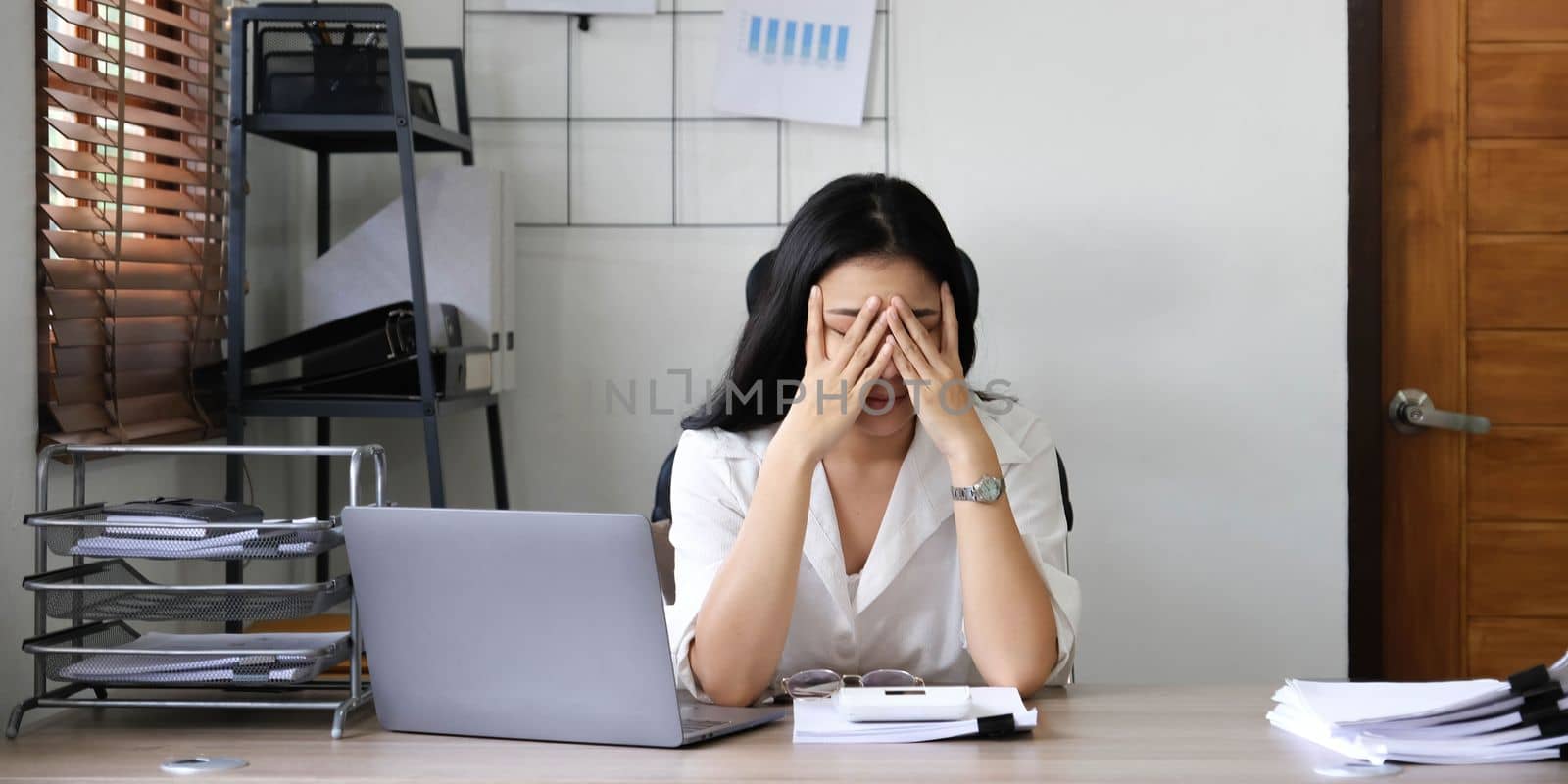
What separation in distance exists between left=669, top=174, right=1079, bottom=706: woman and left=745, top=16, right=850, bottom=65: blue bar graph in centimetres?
86

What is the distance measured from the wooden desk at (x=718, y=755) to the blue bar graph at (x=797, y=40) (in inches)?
57.4

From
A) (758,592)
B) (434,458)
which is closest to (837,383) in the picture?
(758,592)

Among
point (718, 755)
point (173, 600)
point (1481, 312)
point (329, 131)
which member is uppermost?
point (329, 131)

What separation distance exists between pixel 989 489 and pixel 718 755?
0.46 metres

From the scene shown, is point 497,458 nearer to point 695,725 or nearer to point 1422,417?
point 695,725

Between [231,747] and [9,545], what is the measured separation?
0.55 m

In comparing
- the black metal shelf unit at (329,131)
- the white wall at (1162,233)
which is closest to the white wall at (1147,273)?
the white wall at (1162,233)

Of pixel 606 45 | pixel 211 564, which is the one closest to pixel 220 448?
pixel 211 564

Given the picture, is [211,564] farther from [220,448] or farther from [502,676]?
[502,676]

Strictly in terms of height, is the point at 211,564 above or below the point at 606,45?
below

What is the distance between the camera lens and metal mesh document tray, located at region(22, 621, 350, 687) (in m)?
1.24

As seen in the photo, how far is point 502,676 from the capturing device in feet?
3.84

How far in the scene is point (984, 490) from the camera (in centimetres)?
144

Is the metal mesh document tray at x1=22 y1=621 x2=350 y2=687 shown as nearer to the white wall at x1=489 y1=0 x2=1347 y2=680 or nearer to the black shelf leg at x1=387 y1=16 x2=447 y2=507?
the black shelf leg at x1=387 y1=16 x2=447 y2=507
